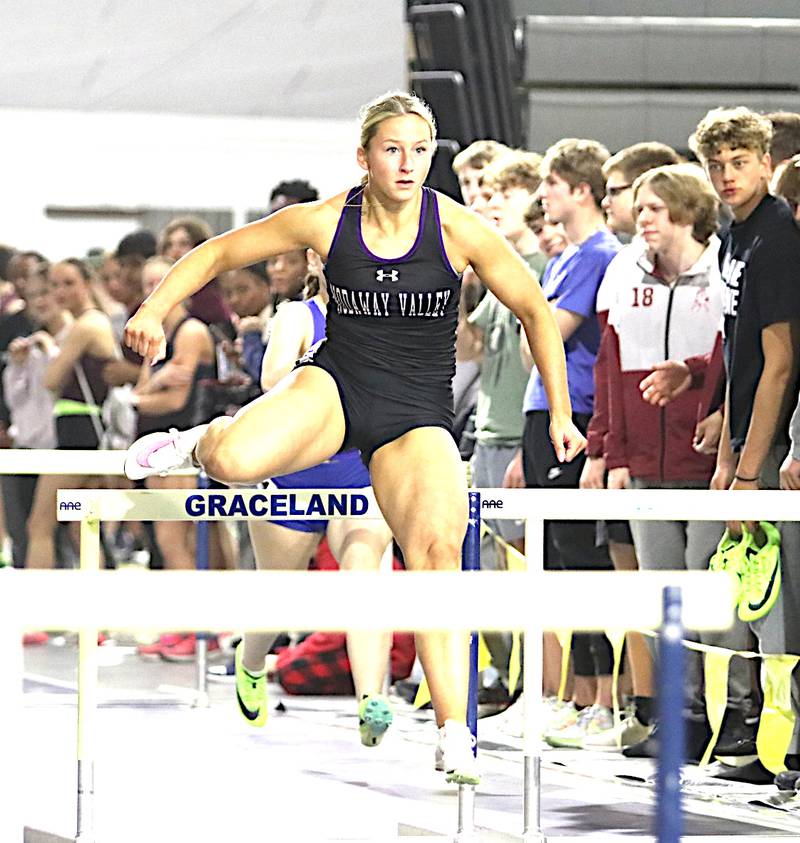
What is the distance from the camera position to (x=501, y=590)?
2238 millimetres

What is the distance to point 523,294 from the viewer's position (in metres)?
4.10

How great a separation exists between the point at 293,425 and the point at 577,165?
2552mm

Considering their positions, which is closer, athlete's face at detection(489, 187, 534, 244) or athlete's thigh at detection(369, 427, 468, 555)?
athlete's thigh at detection(369, 427, 468, 555)

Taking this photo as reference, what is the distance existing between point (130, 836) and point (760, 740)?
1727 millimetres

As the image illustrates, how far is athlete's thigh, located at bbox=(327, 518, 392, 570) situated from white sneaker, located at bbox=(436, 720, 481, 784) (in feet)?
5.74

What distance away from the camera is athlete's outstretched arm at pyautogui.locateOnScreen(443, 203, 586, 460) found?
13.3 feet

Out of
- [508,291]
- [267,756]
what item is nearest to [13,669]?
[508,291]

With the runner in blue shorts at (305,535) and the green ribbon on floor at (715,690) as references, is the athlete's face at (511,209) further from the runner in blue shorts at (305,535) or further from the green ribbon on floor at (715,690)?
the green ribbon on floor at (715,690)

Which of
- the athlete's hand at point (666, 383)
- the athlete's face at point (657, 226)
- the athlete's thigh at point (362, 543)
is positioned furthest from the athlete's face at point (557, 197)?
the athlete's thigh at point (362, 543)

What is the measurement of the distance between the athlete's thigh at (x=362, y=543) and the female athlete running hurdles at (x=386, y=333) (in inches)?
52.3

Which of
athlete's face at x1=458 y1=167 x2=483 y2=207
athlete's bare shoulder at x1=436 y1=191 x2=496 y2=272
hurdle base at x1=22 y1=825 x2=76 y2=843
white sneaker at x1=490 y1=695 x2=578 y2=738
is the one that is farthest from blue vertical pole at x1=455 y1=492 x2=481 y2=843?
athlete's face at x1=458 y1=167 x2=483 y2=207

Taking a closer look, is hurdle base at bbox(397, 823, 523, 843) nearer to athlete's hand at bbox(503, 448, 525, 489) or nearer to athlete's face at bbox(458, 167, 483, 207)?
athlete's hand at bbox(503, 448, 525, 489)

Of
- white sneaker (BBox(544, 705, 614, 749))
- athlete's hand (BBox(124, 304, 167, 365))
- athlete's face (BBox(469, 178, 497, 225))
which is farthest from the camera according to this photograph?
athlete's face (BBox(469, 178, 497, 225))

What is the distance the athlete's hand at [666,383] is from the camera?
5590 millimetres
